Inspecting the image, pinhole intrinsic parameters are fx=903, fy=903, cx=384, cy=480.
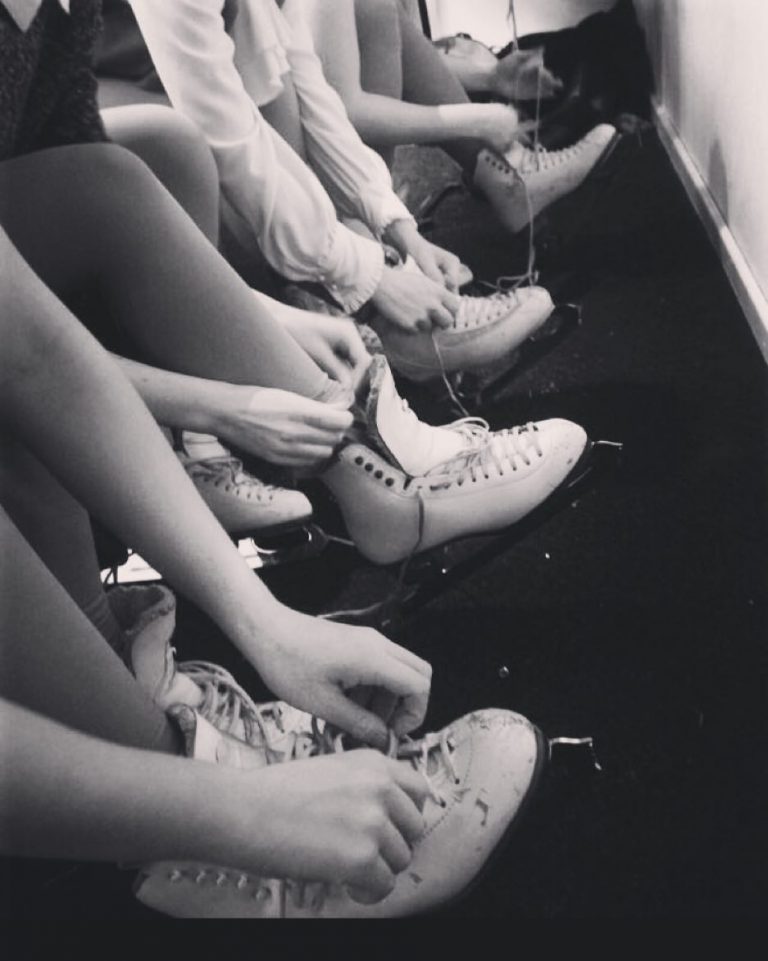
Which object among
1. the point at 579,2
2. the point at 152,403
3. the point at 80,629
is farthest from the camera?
the point at 579,2

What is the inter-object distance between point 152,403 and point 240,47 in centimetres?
55

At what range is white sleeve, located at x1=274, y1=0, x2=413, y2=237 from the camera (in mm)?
1199

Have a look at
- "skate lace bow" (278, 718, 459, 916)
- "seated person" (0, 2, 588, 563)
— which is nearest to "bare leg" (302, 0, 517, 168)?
"seated person" (0, 2, 588, 563)

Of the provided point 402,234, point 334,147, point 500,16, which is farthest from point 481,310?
point 500,16

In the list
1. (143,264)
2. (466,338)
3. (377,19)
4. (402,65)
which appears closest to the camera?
(143,264)

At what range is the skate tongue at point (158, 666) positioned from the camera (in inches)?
26.5

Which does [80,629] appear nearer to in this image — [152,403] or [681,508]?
[152,403]

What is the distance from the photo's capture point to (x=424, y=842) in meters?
0.63

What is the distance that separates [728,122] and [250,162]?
916 millimetres

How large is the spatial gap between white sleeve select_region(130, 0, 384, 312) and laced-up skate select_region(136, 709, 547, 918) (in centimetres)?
62

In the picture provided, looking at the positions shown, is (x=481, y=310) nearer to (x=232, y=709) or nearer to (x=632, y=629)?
(x=632, y=629)

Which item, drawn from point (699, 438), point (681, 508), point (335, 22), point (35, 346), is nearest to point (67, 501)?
point (35, 346)

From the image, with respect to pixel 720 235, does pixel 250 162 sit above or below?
above

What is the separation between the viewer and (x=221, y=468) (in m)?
0.97
